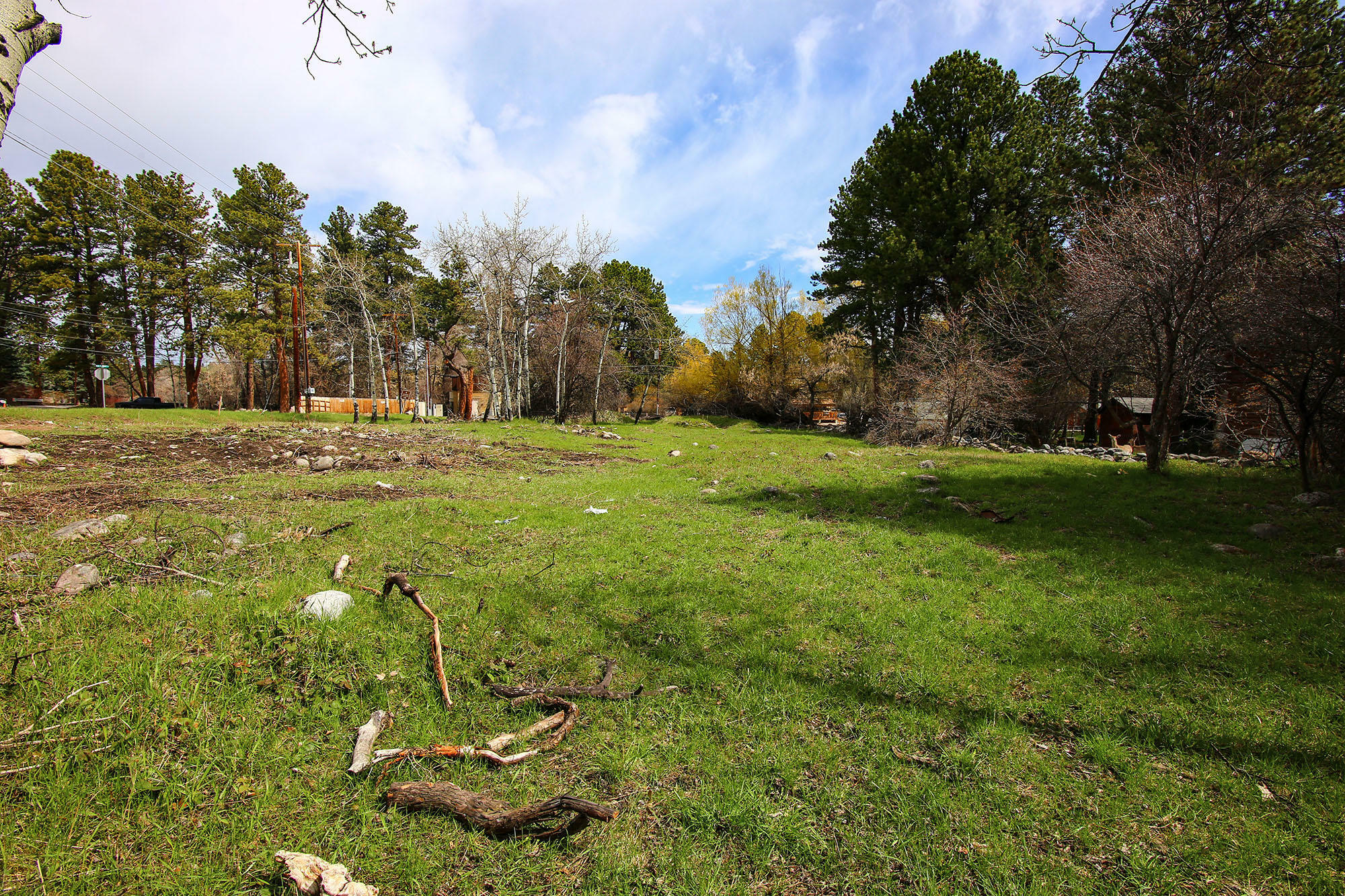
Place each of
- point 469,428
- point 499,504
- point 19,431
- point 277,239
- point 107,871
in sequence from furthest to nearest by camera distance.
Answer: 1. point 277,239
2. point 469,428
3. point 19,431
4. point 499,504
5. point 107,871

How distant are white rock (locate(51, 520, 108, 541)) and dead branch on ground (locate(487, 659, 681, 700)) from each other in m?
3.95

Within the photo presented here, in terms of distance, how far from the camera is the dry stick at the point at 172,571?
11.3 feet

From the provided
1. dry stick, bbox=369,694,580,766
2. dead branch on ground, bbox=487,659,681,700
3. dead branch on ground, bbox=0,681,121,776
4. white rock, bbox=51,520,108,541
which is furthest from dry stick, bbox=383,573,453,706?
white rock, bbox=51,520,108,541

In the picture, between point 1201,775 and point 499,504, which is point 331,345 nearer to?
point 499,504

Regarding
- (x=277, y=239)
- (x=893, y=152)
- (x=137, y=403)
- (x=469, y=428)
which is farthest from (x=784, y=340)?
(x=137, y=403)

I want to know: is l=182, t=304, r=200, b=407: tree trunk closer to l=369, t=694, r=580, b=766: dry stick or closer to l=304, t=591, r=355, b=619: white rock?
l=304, t=591, r=355, b=619: white rock

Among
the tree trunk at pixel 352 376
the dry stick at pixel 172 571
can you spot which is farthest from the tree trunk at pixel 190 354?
the dry stick at pixel 172 571

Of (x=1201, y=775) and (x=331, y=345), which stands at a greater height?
(x=331, y=345)

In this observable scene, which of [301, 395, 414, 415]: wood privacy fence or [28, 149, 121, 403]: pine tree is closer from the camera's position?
[28, 149, 121, 403]: pine tree

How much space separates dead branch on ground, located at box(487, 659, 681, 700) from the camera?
3.03 meters

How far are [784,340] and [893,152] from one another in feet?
43.3

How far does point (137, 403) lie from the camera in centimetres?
3084

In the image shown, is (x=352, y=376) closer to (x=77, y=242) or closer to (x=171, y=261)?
(x=171, y=261)

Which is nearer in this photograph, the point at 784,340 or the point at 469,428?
the point at 469,428
